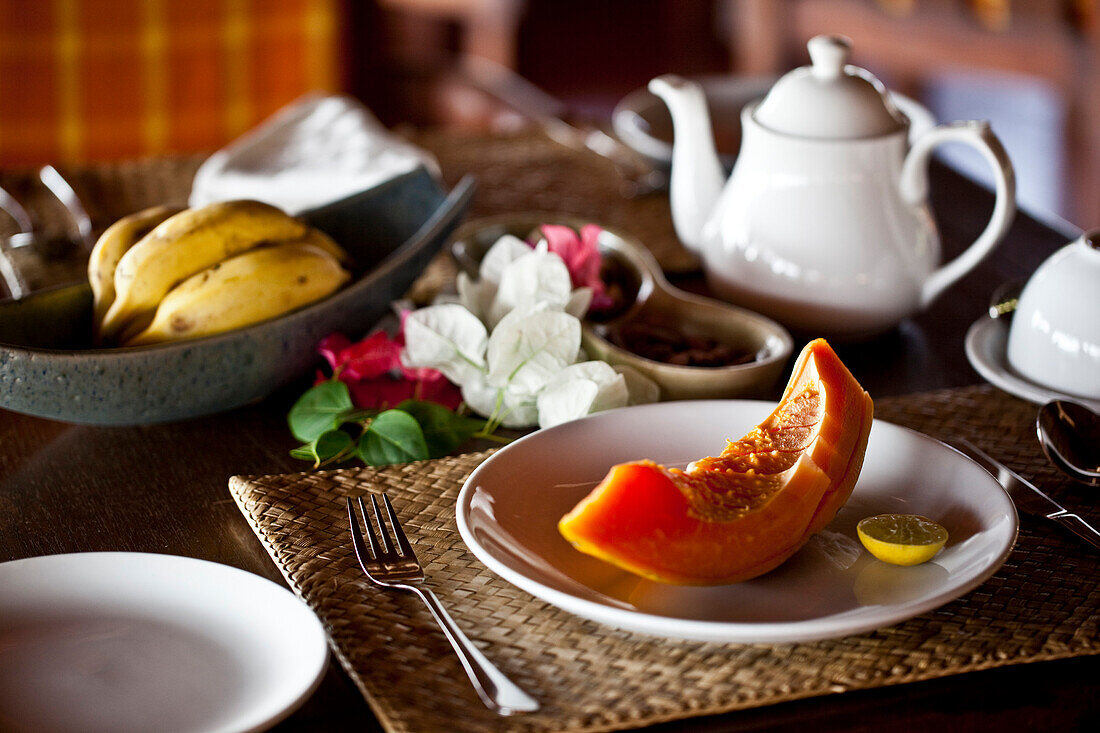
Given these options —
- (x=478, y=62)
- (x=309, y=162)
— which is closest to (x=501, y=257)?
(x=309, y=162)

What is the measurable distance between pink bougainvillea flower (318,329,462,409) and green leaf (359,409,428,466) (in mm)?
39

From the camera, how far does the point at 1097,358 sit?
2.01 feet

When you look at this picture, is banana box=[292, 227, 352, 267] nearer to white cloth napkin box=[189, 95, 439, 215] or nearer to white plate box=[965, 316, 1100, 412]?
white cloth napkin box=[189, 95, 439, 215]

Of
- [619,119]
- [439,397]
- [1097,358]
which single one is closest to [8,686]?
[439,397]

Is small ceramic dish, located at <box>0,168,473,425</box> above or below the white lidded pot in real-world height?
below

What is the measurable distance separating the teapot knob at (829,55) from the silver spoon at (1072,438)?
25 centimetres

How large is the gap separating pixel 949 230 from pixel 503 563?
68 cm

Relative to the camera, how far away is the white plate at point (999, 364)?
625mm

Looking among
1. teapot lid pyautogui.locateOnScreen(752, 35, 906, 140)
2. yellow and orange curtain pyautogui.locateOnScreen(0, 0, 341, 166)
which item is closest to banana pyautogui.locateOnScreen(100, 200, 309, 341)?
teapot lid pyautogui.locateOnScreen(752, 35, 906, 140)

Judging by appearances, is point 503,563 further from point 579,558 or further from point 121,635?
point 121,635

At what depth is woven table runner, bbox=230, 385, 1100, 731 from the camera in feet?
1.27

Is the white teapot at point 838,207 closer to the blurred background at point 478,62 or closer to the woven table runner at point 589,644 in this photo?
the woven table runner at point 589,644

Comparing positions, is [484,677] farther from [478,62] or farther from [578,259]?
[478,62]

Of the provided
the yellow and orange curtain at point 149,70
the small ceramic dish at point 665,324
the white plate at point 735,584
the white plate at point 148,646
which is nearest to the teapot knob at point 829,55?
the small ceramic dish at point 665,324
